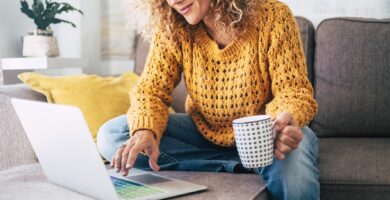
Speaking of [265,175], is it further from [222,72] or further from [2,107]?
[2,107]

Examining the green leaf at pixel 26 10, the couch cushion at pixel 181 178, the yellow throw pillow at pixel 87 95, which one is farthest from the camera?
the green leaf at pixel 26 10

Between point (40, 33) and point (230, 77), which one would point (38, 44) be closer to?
point (40, 33)

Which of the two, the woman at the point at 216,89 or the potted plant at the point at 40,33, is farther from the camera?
the potted plant at the point at 40,33

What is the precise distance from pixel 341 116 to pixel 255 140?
82cm

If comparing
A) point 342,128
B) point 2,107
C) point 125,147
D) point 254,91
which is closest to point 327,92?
point 342,128

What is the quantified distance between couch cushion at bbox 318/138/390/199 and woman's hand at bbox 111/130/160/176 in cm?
43

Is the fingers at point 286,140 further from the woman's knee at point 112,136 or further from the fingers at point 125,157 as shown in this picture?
the woman's knee at point 112,136

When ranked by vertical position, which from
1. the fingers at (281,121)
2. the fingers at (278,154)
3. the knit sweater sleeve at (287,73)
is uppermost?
the knit sweater sleeve at (287,73)

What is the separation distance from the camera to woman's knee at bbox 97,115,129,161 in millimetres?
1337

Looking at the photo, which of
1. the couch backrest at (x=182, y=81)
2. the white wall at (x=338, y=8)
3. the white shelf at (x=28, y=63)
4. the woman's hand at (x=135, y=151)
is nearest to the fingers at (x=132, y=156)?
the woman's hand at (x=135, y=151)

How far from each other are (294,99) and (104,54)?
154cm

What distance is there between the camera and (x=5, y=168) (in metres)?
1.40

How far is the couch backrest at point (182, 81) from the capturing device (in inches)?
71.4

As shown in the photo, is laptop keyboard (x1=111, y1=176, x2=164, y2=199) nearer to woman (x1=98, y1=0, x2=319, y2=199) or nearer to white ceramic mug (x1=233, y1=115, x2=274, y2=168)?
woman (x1=98, y1=0, x2=319, y2=199)
